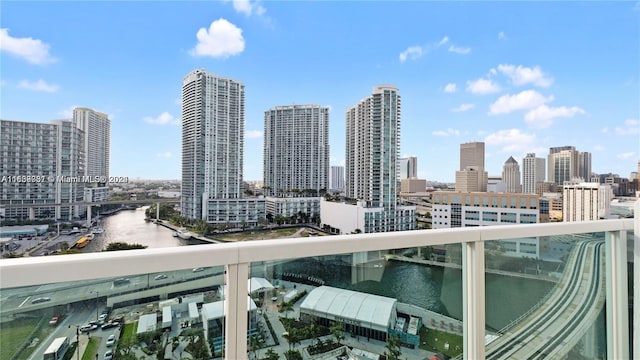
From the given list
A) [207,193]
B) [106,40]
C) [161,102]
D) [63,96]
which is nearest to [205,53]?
[161,102]

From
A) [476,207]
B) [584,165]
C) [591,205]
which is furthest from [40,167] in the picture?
[584,165]

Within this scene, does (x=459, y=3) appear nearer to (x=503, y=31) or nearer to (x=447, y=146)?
(x=503, y=31)

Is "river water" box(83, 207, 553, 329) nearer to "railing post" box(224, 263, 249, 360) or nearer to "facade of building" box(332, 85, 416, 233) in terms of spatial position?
"railing post" box(224, 263, 249, 360)

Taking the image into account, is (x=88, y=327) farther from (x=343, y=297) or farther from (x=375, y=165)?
(x=375, y=165)

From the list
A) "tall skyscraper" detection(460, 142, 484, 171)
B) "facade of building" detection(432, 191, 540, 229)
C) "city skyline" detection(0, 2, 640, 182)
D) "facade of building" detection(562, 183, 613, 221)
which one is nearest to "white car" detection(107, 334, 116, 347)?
"facade of building" detection(562, 183, 613, 221)

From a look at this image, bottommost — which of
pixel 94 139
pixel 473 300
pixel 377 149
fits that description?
pixel 473 300


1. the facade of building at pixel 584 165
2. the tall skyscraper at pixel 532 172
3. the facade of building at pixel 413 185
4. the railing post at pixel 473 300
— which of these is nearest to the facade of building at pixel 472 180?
the facade of building at pixel 413 185
